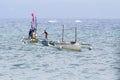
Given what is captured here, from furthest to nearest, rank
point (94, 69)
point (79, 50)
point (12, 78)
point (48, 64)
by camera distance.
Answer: point (79, 50) < point (48, 64) < point (94, 69) < point (12, 78)

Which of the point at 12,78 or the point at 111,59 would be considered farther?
the point at 111,59

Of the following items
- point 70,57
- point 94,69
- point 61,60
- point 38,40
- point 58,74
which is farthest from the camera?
point 38,40

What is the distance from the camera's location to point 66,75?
37.4 metres

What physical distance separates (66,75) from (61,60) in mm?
11536

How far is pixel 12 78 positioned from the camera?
35.4 metres

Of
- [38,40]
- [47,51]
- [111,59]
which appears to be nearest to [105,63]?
[111,59]

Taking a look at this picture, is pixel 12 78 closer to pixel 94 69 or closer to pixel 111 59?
pixel 94 69

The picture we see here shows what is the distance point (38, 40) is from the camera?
6594 cm

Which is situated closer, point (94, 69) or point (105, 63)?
point (94, 69)

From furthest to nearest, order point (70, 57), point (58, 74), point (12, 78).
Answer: point (70, 57), point (58, 74), point (12, 78)

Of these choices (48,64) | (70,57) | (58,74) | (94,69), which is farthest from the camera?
(70,57)

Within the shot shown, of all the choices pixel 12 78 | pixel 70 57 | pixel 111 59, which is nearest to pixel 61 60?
pixel 70 57

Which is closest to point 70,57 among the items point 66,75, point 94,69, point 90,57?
point 90,57

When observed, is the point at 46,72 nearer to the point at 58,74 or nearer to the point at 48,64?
the point at 58,74
